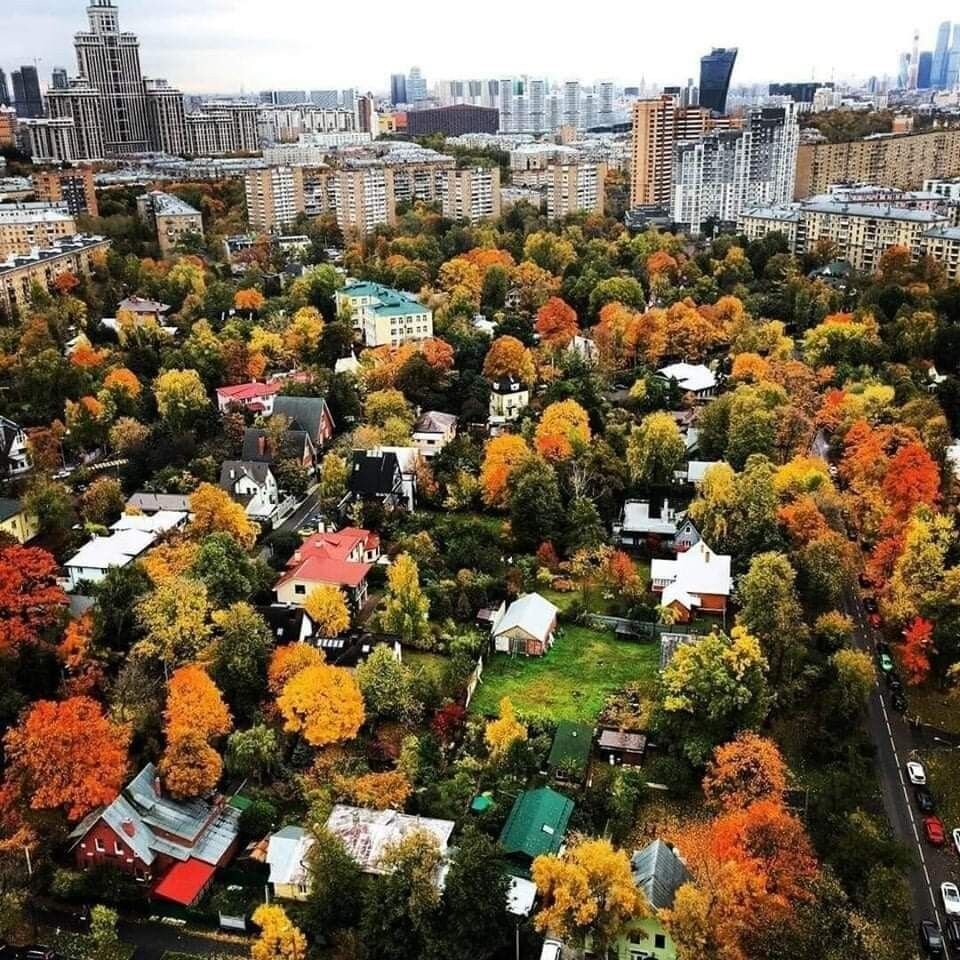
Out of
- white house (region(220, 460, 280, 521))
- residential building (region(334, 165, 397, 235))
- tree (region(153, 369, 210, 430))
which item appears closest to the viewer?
white house (region(220, 460, 280, 521))

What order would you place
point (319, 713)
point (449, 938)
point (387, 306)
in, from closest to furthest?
1. point (449, 938)
2. point (319, 713)
3. point (387, 306)

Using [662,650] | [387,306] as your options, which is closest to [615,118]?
[387,306]

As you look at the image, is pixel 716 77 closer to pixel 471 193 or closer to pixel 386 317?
pixel 471 193

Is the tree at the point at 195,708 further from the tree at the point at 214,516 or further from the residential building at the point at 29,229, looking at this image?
the residential building at the point at 29,229

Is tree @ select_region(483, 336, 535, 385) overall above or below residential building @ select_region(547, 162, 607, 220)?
below

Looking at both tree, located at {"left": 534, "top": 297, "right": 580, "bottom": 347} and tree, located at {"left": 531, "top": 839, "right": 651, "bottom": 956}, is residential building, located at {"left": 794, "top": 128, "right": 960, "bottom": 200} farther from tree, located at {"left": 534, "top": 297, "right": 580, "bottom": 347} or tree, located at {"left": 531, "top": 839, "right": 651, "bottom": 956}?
tree, located at {"left": 531, "top": 839, "right": 651, "bottom": 956}

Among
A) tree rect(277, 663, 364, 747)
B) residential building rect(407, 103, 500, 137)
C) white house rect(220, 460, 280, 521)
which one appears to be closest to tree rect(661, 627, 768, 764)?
tree rect(277, 663, 364, 747)

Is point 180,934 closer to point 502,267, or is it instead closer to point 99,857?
point 99,857
